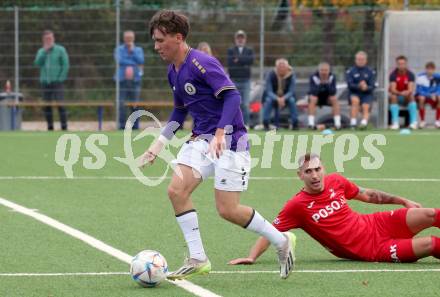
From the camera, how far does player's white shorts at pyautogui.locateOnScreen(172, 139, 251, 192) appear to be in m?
7.55

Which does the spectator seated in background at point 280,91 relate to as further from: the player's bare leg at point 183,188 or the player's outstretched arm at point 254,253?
the player's bare leg at point 183,188

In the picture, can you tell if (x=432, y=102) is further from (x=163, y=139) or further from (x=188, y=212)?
(x=188, y=212)

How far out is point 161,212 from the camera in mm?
11148

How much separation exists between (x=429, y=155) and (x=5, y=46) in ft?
35.1

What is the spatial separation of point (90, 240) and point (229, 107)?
235 cm

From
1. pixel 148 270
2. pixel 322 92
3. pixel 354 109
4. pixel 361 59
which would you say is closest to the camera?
pixel 148 270

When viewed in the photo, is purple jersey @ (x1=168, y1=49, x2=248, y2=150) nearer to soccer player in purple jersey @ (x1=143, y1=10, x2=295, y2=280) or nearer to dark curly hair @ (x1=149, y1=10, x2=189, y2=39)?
soccer player in purple jersey @ (x1=143, y1=10, x2=295, y2=280)

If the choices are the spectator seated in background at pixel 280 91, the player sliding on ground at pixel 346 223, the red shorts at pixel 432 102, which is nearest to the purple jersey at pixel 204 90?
the player sliding on ground at pixel 346 223

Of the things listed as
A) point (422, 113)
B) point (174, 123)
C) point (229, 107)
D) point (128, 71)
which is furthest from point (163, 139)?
point (422, 113)

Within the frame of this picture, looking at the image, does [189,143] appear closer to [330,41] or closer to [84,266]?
[84,266]

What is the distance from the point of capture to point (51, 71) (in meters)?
23.5

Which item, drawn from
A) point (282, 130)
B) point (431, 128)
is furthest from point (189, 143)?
point (431, 128)

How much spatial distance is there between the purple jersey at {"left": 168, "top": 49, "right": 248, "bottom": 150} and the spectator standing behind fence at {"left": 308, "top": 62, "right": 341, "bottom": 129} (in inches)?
589

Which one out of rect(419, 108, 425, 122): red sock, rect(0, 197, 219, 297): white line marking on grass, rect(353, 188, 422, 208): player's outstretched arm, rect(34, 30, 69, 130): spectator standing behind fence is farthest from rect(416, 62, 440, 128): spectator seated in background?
rect(353, 188, 422, 208): player's outstretched arm
